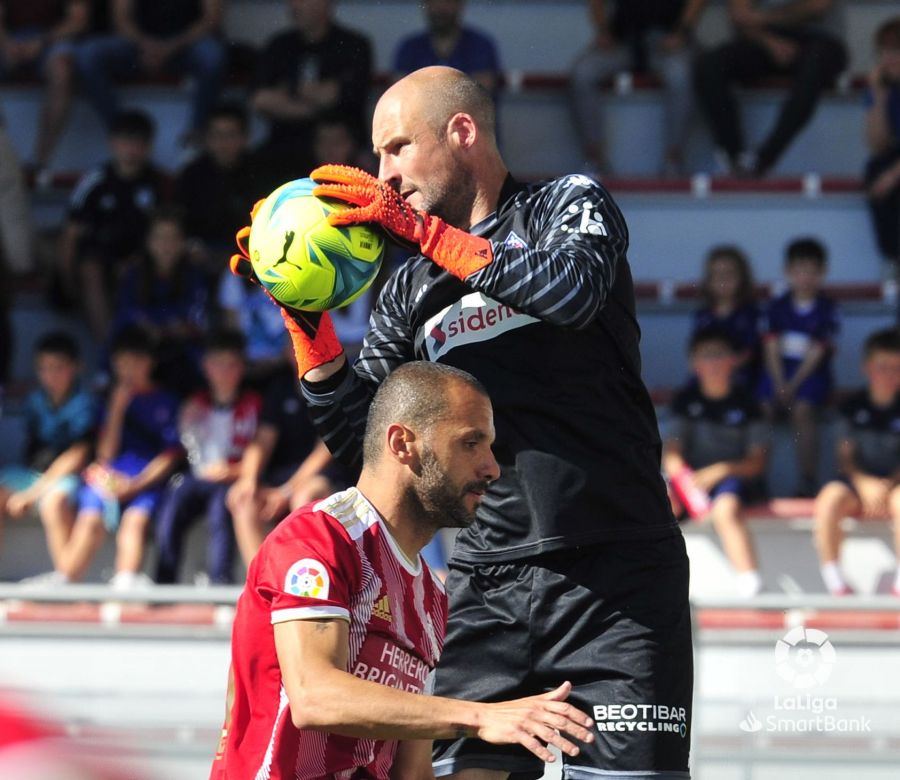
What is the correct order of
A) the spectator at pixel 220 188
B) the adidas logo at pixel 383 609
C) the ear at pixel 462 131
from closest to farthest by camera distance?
→ the adidas logo at pixel 383 609
the ear at pixel 462 131
the spectator at pixel 220 188

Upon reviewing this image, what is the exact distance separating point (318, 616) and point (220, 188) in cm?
621

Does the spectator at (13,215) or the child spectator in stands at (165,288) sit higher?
the spectator at (13,215)

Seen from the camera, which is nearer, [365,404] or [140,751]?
[365,404]

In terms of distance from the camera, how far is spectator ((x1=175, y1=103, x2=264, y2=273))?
8.63 m

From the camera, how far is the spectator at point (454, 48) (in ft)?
29.8

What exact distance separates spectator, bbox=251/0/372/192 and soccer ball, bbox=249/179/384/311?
5.60 metres

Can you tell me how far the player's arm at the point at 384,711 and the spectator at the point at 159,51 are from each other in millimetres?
7092

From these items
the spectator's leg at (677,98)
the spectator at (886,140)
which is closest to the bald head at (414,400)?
the spectator at (886,140)

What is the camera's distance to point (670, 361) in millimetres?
8852

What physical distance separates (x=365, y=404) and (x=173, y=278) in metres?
4.96

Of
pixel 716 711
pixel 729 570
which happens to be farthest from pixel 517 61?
pixel 716 711

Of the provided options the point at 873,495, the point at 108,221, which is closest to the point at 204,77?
the point at 108,221

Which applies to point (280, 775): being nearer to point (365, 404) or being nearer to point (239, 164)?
point (365, 404)

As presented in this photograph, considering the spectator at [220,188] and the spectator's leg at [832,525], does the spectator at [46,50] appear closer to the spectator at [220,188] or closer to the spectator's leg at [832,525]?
the spectator at [220,188]
